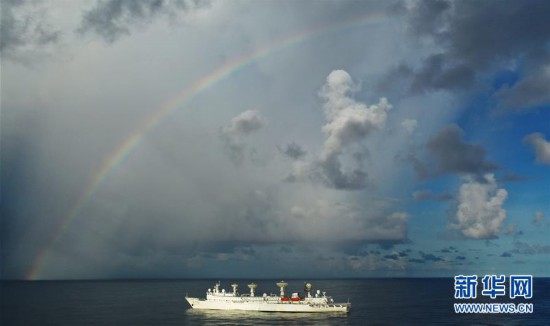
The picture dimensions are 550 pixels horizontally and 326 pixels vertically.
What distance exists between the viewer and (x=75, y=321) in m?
182

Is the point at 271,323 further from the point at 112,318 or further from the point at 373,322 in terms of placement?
the point at 112,318

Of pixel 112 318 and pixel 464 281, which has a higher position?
pixel 464 281

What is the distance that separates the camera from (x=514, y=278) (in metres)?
132

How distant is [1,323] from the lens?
185 meters

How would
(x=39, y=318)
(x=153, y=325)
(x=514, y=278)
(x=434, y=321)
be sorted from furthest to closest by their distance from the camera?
1. (x=39, y=318)
2. (x=434, y=321)
3. (x=153, y=325)
4. (x=514, y=278)

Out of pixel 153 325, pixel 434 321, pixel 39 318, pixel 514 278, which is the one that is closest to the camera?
pixel 514 278

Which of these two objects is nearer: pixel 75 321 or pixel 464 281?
pixel 464 281

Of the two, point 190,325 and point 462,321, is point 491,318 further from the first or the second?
point 190,325

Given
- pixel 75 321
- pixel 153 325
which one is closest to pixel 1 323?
pixel 75 321

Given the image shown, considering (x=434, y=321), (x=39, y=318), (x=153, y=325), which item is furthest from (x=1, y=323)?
(x=434, y=321)

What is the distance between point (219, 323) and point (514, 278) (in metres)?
94.2

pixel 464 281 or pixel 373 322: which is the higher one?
pixel 464 281

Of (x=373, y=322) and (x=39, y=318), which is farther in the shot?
(x=39, y=318)

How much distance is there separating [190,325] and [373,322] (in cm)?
6307
